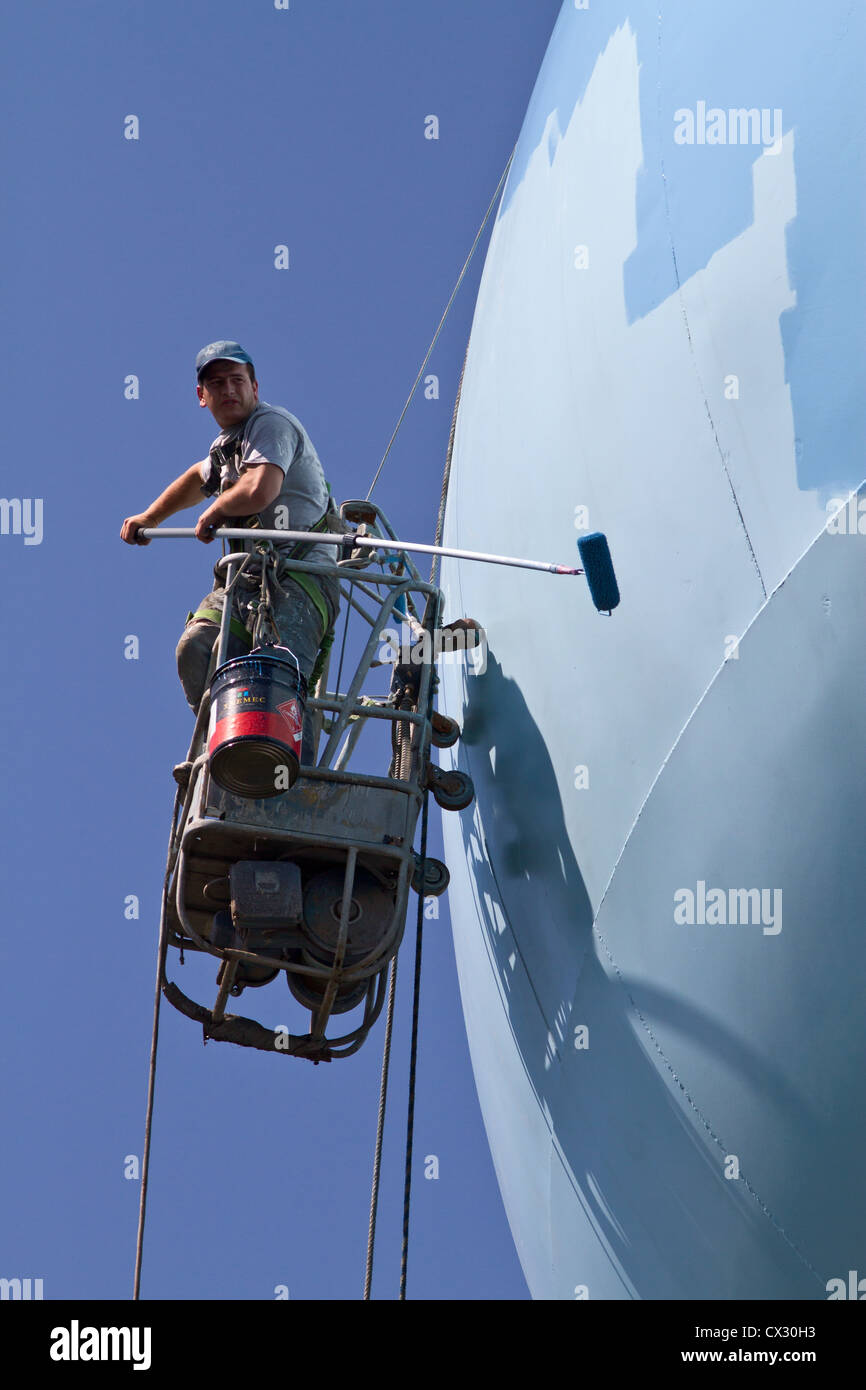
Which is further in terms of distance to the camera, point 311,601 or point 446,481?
point 446,481

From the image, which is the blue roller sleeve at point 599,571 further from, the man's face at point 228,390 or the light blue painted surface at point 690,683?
the man's face at point 228,390

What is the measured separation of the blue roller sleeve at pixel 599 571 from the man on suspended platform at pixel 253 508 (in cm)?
156

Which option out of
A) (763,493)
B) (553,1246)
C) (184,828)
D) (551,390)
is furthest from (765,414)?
(553,1246)

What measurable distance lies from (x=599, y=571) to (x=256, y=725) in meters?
1.56

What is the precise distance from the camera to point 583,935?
848cm

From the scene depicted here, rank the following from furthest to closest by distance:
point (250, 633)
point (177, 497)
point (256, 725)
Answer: point (177, 497)
point (250, 633)
point (256, 725)

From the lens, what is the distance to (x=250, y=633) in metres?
8.99

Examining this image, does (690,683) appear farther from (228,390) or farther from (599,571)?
(228,390)

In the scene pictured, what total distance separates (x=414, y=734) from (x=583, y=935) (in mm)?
1327

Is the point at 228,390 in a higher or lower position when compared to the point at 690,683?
higher

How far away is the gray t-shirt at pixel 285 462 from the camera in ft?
30.1

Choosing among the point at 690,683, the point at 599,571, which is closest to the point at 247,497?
the point at 599,571

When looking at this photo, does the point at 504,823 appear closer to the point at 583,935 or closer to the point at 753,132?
the point at 583,935

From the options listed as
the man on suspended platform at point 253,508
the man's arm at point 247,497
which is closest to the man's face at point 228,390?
the man on suspended platform at point 253,508
